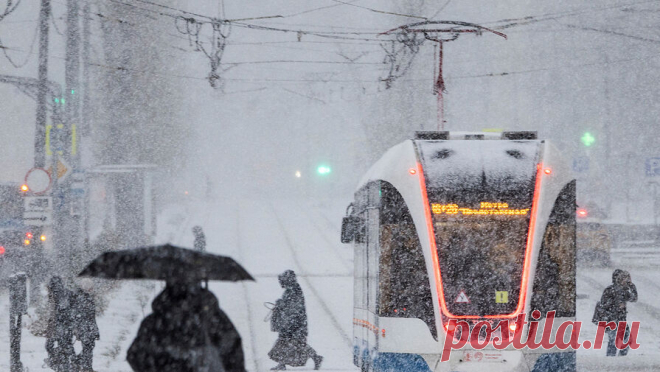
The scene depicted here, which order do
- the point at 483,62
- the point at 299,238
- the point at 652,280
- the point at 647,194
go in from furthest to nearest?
the point at 483,62, the point at 647,194, the point at 299,238, the point at 652,280

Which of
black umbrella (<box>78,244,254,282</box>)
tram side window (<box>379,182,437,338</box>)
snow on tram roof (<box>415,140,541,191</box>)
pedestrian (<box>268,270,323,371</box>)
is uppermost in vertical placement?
snow on tram roof (<box>415,140,541,191</box>)

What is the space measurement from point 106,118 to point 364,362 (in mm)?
23457

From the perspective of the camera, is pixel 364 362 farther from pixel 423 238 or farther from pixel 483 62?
pixel 483 62

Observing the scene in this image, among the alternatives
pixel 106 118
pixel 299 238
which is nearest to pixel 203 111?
pixel 299 238

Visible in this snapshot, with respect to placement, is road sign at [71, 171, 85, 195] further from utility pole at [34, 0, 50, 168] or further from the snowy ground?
the snowy ground

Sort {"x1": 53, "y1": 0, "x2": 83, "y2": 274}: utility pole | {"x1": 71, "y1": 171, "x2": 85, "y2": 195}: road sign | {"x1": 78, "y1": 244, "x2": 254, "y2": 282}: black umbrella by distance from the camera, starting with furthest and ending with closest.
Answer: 1. {"x1": 71, "y1": 171, "x2": 85, "y2": 195}: road sign
2. {"x1": 53, "y1": 0, "x2": 83, "y2": 274}: utility pole
3. {"x1": 78, "y1": 244, "x2": 254, "y2": 282}: black umbrella

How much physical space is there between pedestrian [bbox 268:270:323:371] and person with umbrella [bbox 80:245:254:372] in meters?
7.89

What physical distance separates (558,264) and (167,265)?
223 inches

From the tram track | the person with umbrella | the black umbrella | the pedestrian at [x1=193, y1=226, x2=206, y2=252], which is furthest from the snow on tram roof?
the pedestrian at [x1=193, y1=226, x2=206, y2=252]

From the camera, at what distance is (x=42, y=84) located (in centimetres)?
1839

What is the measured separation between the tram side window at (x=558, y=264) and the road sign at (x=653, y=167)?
20.9 meters

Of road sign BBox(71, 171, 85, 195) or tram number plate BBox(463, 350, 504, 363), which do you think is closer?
tram number plate BBox(463, 350, 504, 363)

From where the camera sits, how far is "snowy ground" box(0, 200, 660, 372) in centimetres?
1430

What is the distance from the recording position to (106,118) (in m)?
32.7
